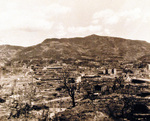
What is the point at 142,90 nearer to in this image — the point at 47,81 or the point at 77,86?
the point at 77,86

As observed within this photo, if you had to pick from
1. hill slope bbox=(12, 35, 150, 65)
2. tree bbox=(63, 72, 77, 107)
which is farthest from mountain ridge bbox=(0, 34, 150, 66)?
tree bbox=(63, 72, 77, 107)

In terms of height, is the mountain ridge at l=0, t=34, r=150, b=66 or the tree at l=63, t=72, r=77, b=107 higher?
the mountain ridge at l=0, t=34, r=150, b=66

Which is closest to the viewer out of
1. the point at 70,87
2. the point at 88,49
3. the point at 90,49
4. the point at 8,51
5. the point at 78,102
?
the point at 78,102

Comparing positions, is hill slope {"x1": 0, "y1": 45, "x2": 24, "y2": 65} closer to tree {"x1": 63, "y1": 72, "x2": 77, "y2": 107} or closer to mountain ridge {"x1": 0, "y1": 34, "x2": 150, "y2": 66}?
mountain ridge {"x1": 0, "y1": 34, "x2": 150, "y2": 66}

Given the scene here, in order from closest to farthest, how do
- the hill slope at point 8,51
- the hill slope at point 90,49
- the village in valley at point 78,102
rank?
1. the village in valley at point 78,102
2. the hill slope at point 90,49
3. the hill slope at point 8,51

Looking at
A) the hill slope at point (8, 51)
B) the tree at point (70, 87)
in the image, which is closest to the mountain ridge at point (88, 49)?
the hill slope at point (8, 51)

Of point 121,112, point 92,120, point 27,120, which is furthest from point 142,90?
point 27,120

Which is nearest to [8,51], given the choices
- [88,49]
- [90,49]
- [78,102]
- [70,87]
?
[88,49]

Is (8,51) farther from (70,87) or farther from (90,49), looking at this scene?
(70,87)

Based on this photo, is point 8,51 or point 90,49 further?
point 8,51

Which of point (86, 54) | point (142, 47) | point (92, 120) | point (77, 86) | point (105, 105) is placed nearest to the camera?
point (92, 120)

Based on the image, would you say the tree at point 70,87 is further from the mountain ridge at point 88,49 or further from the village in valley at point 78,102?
the mountain ridge at point 88,49
